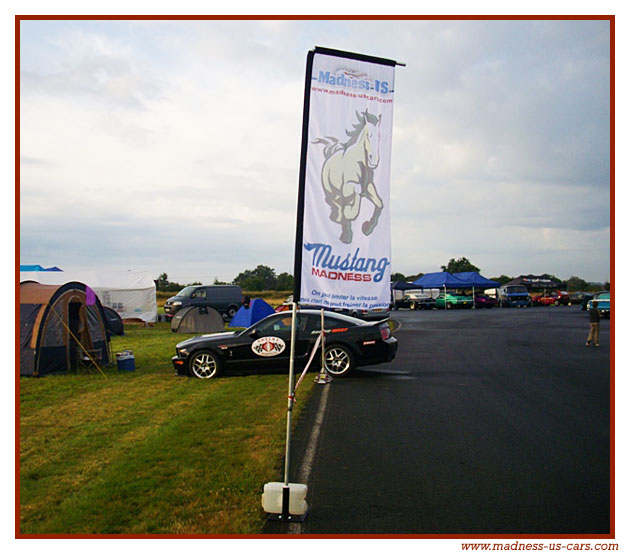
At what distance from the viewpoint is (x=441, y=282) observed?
56.0 metres

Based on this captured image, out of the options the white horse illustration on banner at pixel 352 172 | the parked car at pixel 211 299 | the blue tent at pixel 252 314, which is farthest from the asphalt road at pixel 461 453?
the parked car at pixel 211 299

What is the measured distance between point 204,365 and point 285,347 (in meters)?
1.78

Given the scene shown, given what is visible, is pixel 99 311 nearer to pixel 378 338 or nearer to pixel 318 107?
pixel 378 338

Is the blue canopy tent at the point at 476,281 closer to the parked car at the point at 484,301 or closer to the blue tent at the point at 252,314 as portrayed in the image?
the parked car at the point at 484,301

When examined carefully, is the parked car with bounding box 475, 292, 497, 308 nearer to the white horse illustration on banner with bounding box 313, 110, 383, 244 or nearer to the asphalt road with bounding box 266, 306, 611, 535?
the asphalt road with bounding box 266, 306, 611, 535

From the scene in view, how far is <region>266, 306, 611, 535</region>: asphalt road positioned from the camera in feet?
16.1

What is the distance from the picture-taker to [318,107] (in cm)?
558

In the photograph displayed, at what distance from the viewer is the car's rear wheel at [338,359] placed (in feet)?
42.2

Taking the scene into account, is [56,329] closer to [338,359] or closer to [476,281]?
[338,359]

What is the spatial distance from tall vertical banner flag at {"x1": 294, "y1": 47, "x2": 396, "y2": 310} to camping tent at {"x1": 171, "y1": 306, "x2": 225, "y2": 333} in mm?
22509

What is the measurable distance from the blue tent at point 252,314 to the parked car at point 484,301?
3290cm

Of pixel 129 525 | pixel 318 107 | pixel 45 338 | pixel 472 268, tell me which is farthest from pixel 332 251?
pixel 472 268

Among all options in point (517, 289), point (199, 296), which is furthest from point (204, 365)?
point (517, 289)
